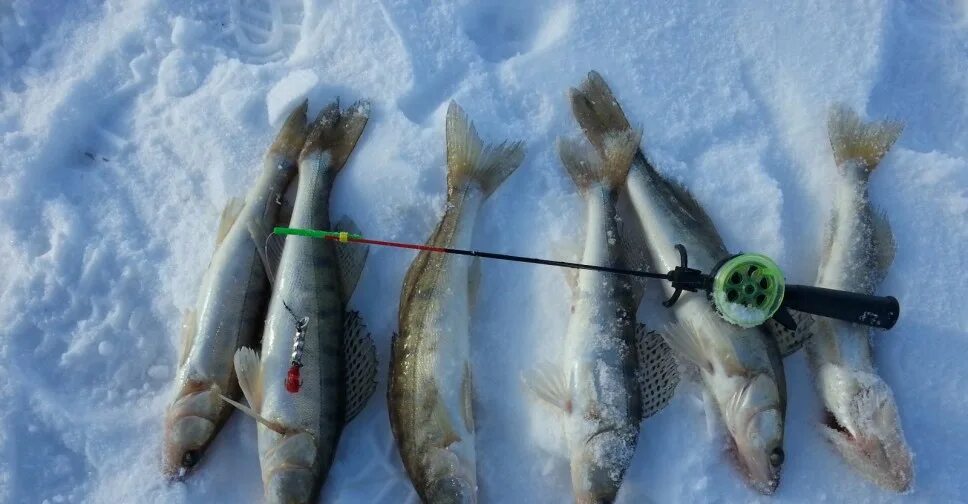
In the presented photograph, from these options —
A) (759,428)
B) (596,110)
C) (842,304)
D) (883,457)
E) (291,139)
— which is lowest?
(883,457)

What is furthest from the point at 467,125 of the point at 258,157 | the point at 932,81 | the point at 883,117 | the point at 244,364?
the point at 932,81

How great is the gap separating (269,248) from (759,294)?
87.9 inches

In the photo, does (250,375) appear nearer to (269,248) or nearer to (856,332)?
(269,248)

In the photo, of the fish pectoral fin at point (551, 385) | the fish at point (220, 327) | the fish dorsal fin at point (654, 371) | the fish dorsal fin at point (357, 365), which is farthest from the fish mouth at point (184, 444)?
the fish dorsal fin at point (654, 371)

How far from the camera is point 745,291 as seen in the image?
2934 mm

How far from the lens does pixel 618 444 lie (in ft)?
9.68

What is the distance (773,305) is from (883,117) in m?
1.61

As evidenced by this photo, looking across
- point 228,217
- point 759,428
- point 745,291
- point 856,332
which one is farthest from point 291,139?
point 856,332

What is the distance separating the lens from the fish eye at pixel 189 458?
2965 mm

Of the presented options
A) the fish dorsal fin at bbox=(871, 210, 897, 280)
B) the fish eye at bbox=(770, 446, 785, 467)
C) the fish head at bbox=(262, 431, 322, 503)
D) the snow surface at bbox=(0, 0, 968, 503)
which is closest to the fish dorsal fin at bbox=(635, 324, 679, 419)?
the snow surface at bbox=(0, 0, 968, 503)

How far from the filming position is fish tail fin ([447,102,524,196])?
337cm

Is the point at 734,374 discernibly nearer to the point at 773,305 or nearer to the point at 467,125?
the point at 773,305

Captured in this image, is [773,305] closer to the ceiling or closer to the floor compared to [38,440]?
closer to the floor

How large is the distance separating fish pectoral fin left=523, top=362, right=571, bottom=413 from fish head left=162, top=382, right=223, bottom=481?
4.68 feet
